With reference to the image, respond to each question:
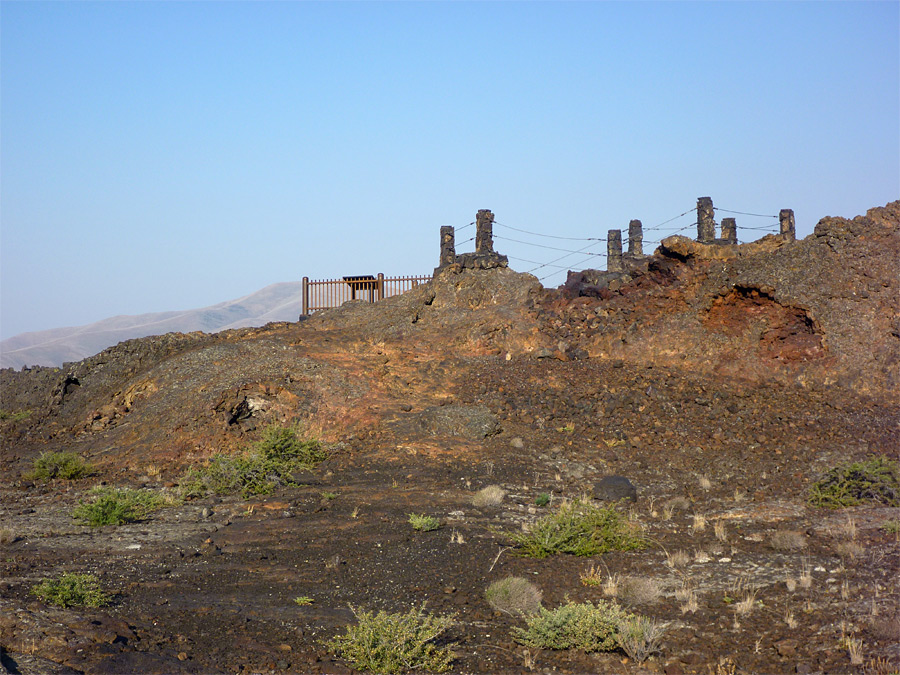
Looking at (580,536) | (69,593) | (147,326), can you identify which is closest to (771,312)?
(580,536)

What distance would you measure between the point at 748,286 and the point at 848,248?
2.28 m

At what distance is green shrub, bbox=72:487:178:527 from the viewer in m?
11.1

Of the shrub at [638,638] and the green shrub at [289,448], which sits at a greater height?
the green shrub at [289,448]

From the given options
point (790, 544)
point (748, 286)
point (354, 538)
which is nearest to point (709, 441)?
point (748, 286)

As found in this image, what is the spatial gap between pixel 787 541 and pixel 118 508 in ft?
28.5

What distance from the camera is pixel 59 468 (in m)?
15.3

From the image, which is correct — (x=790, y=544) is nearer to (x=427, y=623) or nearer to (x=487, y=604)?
(x=487, y=604)

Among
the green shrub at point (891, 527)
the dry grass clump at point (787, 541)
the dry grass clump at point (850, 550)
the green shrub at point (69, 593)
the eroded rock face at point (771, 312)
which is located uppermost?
the eroded rock face at point (771, 312)

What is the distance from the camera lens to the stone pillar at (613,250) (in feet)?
98.8

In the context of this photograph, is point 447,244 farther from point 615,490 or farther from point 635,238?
point 615,490

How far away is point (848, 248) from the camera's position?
18109 mm

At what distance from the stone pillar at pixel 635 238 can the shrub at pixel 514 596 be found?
2336 centimetres

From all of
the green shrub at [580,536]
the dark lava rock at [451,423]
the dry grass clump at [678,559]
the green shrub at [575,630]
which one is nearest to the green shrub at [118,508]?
the dark lava rock at [451,423]

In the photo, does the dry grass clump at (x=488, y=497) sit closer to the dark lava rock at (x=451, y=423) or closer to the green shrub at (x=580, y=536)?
the green shrub at (x=580, y=536)
